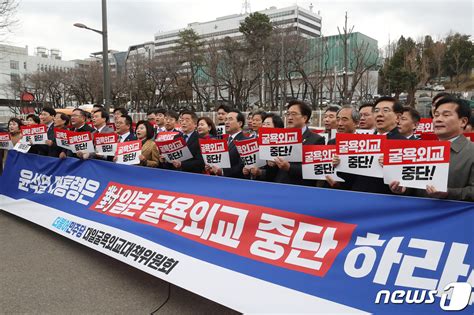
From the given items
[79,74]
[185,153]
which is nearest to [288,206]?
[185,153]

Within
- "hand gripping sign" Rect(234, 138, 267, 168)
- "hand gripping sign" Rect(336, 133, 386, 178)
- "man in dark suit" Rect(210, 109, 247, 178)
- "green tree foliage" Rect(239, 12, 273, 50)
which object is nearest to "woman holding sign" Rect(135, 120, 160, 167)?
"man in dark suit" Rect(210, 109, 247, 178)

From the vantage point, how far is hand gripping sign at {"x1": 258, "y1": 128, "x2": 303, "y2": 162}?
3533 millimetres

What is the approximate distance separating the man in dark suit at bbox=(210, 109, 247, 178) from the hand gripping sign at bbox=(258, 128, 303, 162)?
0.73 metres

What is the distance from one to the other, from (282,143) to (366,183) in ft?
2.80

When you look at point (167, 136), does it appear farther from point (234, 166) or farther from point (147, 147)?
point (234, 166)

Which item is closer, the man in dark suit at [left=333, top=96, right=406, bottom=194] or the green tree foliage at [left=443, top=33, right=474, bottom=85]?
the man in dark suit at [left=333, top=96, right=406, bottom=194]

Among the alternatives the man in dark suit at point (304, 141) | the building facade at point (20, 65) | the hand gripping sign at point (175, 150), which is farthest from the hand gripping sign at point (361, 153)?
the building facade at point (20, 65)

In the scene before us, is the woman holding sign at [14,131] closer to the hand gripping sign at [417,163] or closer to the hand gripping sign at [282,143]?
the hand gripping sign at [282,143]

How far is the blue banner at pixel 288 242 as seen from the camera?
87.0 inches

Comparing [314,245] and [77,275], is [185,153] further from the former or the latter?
[314,245]

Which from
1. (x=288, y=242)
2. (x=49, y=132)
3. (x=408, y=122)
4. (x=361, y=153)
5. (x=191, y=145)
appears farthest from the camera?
(x=49, y=132)

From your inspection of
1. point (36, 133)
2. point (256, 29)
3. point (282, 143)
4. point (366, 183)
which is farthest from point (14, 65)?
point (366, 183)

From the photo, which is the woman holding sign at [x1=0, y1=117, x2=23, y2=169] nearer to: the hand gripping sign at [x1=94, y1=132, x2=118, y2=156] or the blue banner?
the hand gripping sign at [x1=94, y1=132, x2=118, y2=156]

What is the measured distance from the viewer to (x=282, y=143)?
3562 millimetres
